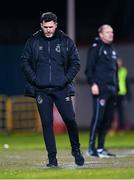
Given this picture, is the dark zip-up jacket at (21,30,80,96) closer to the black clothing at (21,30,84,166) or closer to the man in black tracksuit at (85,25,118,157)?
the black clothing at (21,30,84,166)

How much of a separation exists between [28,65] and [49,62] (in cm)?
29

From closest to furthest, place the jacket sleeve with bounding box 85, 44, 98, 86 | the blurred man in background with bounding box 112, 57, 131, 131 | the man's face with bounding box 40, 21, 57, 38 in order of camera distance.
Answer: the man's face with bounding box 40, 21, 57, 38 → the jacket sleeve with bounding box 85, 44, 98, 86 → the blurred man in background with bounding box 112, 57, 131, 131

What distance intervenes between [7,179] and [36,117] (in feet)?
41.2

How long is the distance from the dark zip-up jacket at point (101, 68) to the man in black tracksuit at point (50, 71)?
7.78 feet

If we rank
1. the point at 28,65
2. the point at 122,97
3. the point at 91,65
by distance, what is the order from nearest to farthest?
the point at 28,65 < the point at 91,65 < the point at 122,97

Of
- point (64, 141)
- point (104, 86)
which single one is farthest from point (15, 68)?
point (104, 86)

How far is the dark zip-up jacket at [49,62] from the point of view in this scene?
40.7 ft

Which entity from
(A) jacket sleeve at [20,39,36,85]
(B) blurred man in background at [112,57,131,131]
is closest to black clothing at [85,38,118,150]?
(A) jacket sleeve at [20,39,36,85]

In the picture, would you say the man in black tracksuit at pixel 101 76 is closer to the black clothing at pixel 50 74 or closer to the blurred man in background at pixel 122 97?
the black clothing at pixel 50 74

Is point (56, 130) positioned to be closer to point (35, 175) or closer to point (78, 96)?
A: point (78, 96)

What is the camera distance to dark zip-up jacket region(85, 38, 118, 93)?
14914 mm

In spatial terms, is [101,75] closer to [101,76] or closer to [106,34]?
[101,76]

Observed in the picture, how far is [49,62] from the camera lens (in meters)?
12.4

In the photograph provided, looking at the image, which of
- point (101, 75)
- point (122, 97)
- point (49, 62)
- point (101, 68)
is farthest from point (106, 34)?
point (122, 97)
